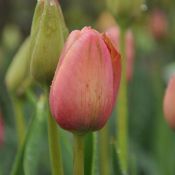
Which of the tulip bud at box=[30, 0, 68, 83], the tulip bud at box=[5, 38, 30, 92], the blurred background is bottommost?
the blurred background

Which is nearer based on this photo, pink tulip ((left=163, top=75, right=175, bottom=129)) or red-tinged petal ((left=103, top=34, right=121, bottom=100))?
red-tinged petal ((left=103, top=34, right=121, bottom=100))

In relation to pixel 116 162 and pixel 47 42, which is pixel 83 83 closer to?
pixel 47 42

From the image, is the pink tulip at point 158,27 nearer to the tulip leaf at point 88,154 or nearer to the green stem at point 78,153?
the tulip leaf at point 88,154

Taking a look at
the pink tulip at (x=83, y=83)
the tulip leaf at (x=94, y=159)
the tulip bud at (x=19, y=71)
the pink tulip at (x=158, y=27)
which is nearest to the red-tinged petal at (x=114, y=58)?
the pink tulip at (x=83, y=83)

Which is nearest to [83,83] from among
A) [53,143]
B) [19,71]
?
[53,143]

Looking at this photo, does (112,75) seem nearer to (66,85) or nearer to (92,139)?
(66,85)

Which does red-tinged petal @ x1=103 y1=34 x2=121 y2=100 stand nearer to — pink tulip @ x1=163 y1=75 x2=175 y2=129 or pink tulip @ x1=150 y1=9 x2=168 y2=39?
pink tulip @ x1=163 y1=75 x2=175 y2=129

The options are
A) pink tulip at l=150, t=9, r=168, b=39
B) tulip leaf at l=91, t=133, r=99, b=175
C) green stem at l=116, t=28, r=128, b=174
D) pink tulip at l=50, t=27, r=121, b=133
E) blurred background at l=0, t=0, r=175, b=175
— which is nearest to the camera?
pink tulip at l=50, t=27, r=121, b=133

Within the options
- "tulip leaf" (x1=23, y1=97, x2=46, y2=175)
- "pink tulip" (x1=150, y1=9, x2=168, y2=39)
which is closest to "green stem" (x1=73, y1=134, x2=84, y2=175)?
"tulip leaf" (x1=23, y1=97, x2=46, y2=175)
